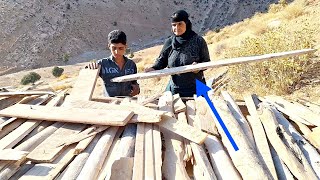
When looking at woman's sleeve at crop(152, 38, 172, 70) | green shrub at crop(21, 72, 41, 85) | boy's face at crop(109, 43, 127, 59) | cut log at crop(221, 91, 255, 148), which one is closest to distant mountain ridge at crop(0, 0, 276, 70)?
green shrub at crop(21, 72, 41, 85)

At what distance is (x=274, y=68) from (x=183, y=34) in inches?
147

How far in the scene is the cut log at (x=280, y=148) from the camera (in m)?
2.62

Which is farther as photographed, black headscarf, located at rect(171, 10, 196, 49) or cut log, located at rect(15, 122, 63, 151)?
black headscarf, located at rect(171, 10, 196, 49)

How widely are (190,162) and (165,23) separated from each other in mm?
44862

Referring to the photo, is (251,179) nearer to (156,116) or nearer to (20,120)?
(156,116)

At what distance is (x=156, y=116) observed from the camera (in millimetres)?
3162

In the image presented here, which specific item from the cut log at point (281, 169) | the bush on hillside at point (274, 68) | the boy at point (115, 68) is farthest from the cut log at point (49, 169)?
the bush on hillside at point (274, 68)

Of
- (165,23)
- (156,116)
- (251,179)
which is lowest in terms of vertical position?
(251,179)

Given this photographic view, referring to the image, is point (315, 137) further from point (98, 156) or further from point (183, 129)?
point (98, 156)

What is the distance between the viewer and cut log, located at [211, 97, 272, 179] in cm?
249

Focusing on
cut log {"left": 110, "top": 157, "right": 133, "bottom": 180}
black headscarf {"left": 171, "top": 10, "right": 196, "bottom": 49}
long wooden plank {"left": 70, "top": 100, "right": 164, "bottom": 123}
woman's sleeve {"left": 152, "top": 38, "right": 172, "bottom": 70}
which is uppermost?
black headscarf {"left": 171, "top": 10, "right": 196, "bottom": 49}

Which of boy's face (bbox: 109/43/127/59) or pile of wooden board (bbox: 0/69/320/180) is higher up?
boy's face (bbox: 109/43/127/59)

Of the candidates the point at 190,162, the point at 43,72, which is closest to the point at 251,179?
the point at 190,162

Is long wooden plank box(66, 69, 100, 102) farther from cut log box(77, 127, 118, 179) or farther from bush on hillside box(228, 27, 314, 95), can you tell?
bush on hillside box(228, 27, 314, 95)
